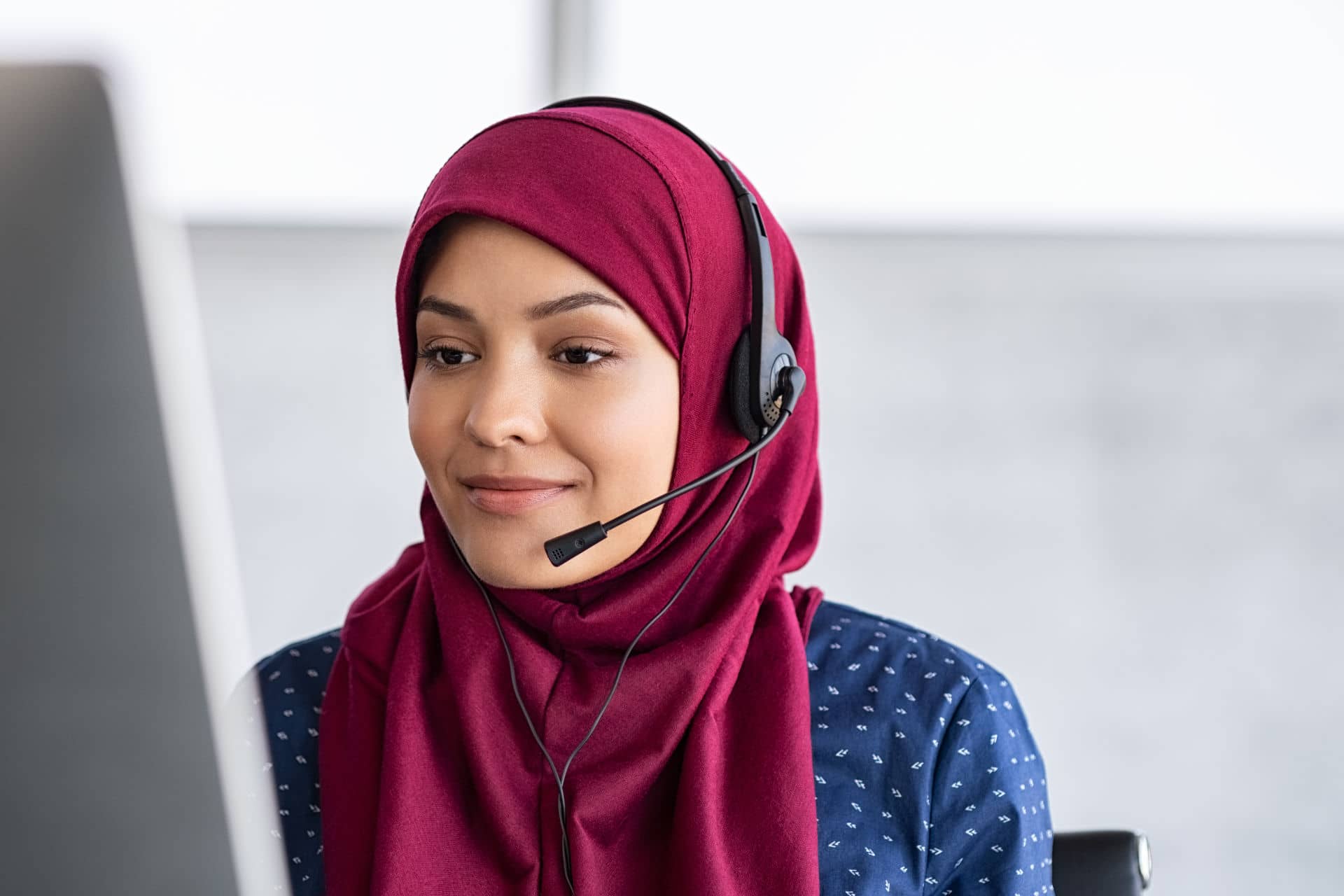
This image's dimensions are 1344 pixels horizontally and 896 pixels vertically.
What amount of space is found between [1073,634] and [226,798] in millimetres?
2835

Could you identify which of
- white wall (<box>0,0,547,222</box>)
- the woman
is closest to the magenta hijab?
the woman

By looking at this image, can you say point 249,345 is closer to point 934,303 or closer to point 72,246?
point 934,303

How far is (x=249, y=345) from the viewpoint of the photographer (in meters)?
3.41

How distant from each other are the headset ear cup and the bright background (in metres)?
1.88

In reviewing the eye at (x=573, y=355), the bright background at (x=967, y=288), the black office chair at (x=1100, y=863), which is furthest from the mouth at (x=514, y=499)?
the bright background at (x=967, y=288)

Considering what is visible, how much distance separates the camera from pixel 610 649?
3.82ft

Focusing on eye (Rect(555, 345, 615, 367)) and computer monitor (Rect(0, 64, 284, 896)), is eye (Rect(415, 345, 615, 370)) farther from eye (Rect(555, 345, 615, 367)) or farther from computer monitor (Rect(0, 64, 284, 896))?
computer monitor (Rect(0, 64, 284, 896))

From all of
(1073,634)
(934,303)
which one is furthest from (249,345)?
(1073,634)

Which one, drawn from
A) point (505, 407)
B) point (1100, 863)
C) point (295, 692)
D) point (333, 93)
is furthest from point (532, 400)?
point (333, 93)

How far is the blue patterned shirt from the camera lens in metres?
1.09

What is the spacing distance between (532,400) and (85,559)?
2.52ft

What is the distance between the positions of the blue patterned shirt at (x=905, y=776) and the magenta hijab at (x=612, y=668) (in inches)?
1.7

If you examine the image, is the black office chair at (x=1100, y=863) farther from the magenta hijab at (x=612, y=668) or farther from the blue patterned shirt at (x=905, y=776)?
the magenta hijab at (x=612, y=668)

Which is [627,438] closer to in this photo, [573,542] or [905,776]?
[573,542]
